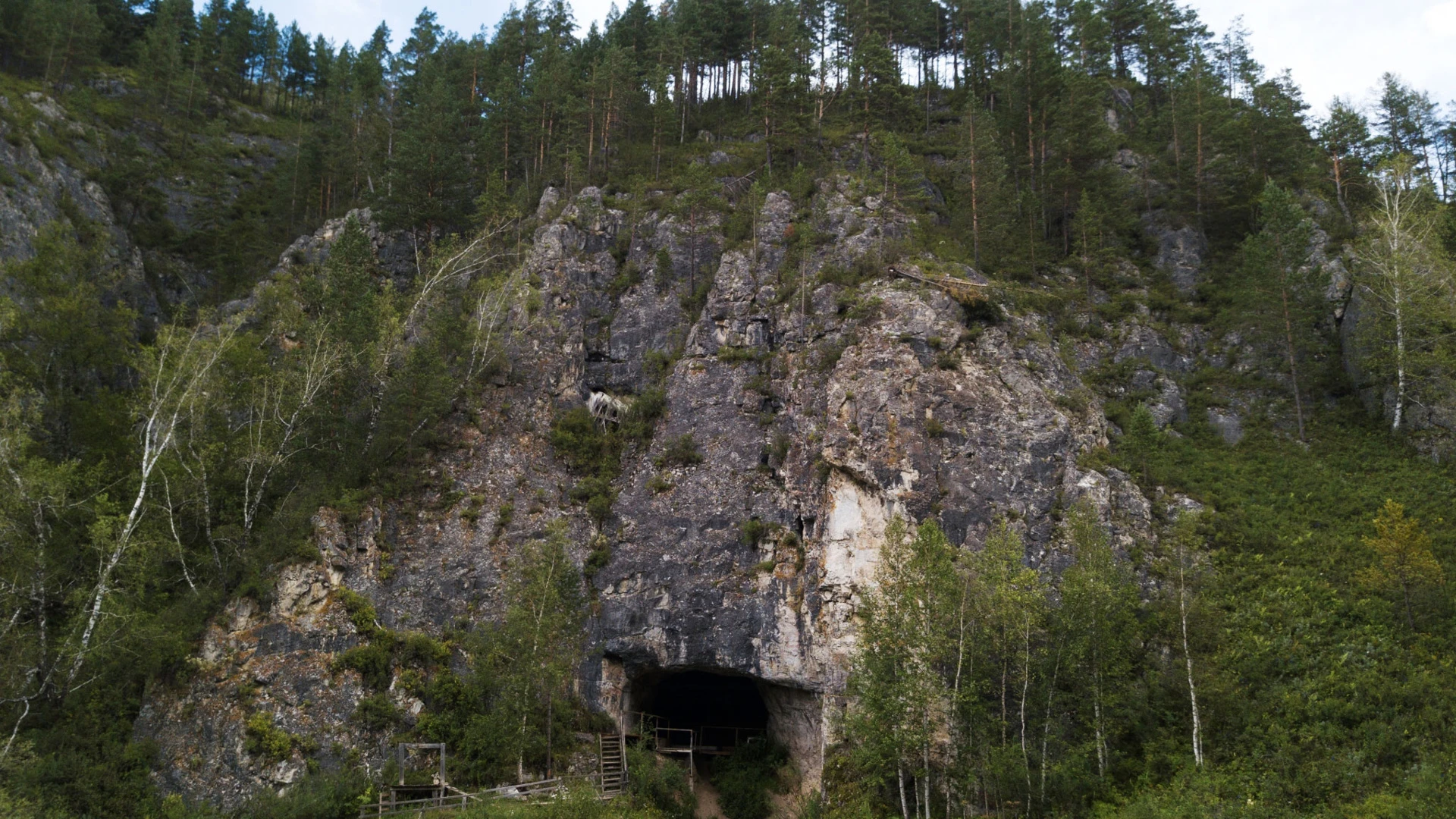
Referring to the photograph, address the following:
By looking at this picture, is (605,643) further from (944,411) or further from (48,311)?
(48,311)

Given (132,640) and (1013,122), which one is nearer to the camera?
(132,640)

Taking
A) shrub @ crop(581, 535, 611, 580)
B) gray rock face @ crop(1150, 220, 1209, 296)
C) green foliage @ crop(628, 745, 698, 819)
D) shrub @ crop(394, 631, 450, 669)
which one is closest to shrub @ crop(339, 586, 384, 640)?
shrub @ crop(394, 631, 450, 669)

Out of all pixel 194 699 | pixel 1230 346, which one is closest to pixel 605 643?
pixel 194 699

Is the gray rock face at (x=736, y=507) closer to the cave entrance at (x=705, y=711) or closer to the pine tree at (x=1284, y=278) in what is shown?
the cave entrance at (x=705, y=711)

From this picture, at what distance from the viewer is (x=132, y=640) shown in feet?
88.3

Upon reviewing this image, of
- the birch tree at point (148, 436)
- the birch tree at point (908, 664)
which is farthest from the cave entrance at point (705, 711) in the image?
the birch tree at point (148, 436)

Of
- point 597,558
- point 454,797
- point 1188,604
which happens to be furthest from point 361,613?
point 1188,604

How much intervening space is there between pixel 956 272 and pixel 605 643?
24.6 m

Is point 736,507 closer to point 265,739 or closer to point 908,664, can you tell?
point 908,664

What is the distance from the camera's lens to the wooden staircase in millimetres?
29469

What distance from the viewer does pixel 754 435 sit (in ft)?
117

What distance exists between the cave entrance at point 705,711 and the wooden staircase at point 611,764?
342cm

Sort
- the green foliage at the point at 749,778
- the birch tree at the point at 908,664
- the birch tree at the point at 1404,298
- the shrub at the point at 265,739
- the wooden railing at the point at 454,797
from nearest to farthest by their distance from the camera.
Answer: the birch tree at the point at 908,664 → the wooden railing at the point at 454,797 → the shrub at the point at 265,739 → the green foliage at the point at 749,778 → the birch tree at the point at 1404,298

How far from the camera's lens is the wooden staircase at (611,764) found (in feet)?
96.7
